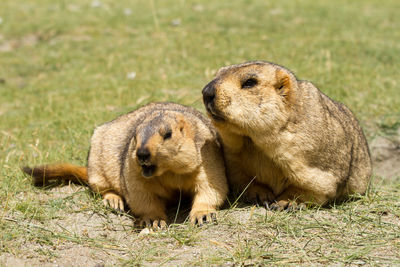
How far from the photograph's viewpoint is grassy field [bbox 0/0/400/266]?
14.0ft

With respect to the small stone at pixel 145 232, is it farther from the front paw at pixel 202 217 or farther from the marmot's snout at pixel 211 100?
the marmot's snout at pixel 211 100

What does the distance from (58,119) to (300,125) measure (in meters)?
4.42

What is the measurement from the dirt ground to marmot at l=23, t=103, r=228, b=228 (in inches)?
8.6

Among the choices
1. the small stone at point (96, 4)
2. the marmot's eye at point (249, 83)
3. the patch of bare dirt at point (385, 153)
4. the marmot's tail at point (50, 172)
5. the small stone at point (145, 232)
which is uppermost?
the small stone at point (96, 4)

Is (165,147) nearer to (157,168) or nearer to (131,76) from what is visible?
(157,168)

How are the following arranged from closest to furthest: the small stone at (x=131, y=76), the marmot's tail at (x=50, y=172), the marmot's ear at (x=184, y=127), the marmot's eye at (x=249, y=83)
A: the marmot's eye at (x=249, y=83)
the marmot's ear at (x=184, y=127)
the marmot's tail at (x=50, y=172)
the small stone at (x=131, y=76)

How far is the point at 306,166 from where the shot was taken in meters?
4.87

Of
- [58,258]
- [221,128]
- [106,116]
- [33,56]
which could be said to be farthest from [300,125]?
[33,56]

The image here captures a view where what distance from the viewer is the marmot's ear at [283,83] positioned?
→ 4766 mm

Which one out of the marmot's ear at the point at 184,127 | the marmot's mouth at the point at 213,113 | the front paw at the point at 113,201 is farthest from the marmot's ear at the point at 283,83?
the front paw at the point at 113,201

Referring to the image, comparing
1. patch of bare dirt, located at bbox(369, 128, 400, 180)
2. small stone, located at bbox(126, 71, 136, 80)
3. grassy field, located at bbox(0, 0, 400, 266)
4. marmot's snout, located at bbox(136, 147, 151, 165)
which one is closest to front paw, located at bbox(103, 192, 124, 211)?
grassy field, located at bbox(0, 0, 400, 266)

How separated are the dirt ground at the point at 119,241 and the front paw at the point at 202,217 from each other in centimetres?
8

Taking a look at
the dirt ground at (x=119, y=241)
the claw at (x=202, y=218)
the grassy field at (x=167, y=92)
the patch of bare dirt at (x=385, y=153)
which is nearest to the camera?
the dirt ground at (x=119, y=241)

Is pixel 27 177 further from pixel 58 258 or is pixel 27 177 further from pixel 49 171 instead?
pixel 58 258
